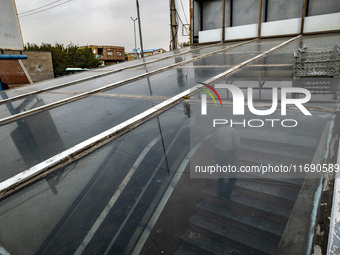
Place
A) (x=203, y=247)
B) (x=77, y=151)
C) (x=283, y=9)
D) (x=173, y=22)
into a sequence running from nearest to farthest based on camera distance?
(x=203, y=247) → (x=77, y=151) → (x=283, y=9) → (x=173, y=22)

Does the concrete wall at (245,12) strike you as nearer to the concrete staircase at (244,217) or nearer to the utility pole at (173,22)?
the utility pole at (173,22)

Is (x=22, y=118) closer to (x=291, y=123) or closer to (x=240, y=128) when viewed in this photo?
(x=240, y=128)

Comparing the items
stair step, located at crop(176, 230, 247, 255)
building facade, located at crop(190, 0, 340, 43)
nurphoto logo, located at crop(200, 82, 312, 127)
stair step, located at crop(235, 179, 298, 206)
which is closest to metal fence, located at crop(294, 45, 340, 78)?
nurphoto logo, located at crop(200, 82, 312, 127)

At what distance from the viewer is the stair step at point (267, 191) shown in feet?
5.43

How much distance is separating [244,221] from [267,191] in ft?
1.19

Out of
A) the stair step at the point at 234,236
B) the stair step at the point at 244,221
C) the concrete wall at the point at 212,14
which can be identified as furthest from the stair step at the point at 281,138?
the concrete wall at the point at 212,14

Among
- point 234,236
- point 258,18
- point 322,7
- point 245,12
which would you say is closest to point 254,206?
point 234,236

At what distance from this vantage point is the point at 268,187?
1.80 metres

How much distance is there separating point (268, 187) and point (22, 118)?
147 inches

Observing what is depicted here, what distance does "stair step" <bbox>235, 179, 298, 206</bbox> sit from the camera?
1.66 m

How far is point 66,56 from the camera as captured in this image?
38719mm

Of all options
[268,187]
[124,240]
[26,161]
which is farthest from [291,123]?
[26,161]

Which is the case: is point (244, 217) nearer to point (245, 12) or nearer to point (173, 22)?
point (245, 12)

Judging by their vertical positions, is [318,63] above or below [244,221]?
above
